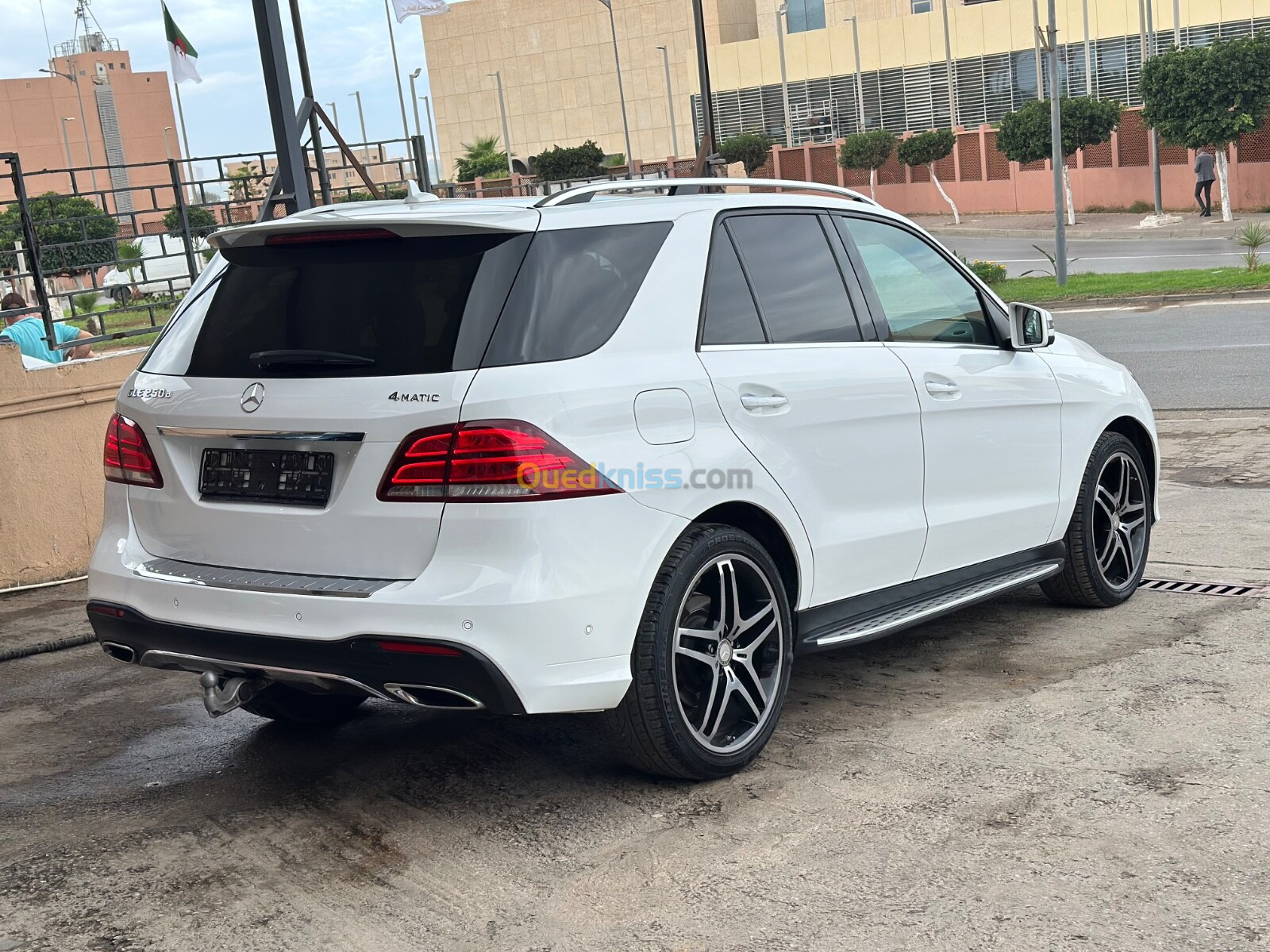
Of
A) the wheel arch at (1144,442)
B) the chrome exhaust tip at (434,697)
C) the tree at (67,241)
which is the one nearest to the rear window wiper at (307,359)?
the chrome exhaust tip at (434,697)

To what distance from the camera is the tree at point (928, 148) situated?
2096 inches

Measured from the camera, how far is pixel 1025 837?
147 inches

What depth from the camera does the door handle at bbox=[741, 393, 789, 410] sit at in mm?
4309

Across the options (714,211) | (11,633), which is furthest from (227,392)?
(11,633)

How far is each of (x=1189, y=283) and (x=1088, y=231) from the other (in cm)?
2065

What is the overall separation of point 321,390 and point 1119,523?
3.80 meters

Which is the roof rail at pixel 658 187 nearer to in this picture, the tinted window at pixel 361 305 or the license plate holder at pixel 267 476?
the tinted window at pixel 361 305

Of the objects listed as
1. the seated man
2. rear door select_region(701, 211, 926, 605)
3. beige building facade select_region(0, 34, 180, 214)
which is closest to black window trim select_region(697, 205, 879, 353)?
rear door select_region(701, 211, 926, 605)

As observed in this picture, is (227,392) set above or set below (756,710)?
above

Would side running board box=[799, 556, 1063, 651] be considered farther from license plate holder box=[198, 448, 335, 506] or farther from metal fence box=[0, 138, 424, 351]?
metal fence box=[0, 138, 424, 351]

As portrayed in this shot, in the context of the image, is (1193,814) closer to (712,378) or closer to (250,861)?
(712,378)

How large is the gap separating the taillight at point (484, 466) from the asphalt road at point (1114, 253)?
24.0 m

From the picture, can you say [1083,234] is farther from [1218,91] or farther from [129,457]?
[129,457]

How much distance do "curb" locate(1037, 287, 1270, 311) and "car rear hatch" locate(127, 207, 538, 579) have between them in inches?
673
